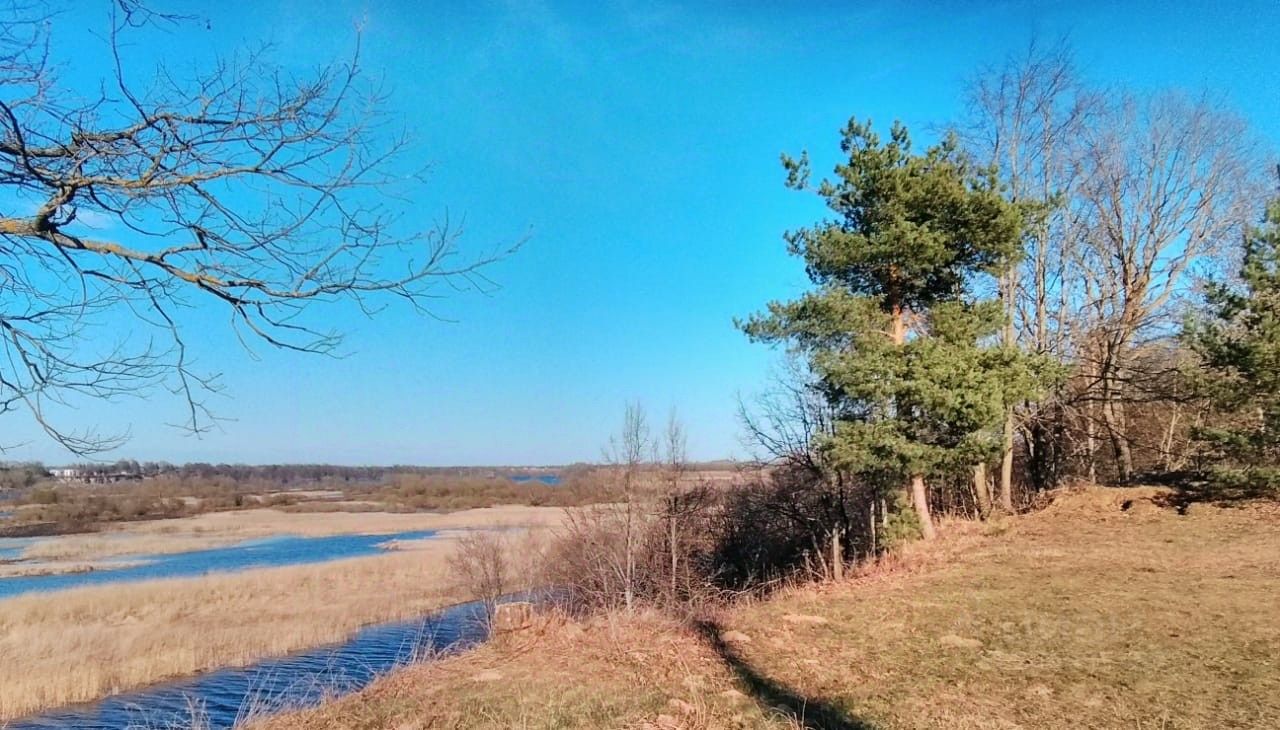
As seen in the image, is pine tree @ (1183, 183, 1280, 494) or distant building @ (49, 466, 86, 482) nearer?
distant building @ (49, 466, 86, 482)

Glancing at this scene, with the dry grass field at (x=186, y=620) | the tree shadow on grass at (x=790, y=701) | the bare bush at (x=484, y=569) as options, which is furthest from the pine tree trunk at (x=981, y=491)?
the dry grass field at (x=186, y=620)

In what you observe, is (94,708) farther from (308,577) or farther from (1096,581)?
(1096,581)

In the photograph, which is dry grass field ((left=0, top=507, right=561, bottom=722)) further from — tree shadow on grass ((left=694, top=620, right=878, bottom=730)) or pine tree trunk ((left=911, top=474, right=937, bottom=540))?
pine tree trunk ((left=911, top=474, right=937, bottom=540))

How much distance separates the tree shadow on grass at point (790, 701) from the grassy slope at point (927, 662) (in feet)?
0.08

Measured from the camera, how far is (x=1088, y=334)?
18.5 meters

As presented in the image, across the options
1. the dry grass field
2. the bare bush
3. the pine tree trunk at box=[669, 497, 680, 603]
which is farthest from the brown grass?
the pine tree trunk at box=[669, 497, 680, 603]

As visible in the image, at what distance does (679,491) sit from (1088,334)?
37.5ft

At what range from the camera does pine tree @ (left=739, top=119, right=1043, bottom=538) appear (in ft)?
36.0

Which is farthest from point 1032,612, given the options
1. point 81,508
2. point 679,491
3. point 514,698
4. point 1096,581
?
point 81,508

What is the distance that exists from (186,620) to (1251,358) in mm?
28363

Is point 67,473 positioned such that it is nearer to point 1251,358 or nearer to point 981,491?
point 1251,358

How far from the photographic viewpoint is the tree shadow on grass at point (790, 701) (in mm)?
4887

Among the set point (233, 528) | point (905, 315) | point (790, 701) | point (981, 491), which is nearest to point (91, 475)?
point (790, 701)

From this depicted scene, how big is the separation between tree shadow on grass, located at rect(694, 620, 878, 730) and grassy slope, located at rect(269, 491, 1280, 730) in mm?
24
